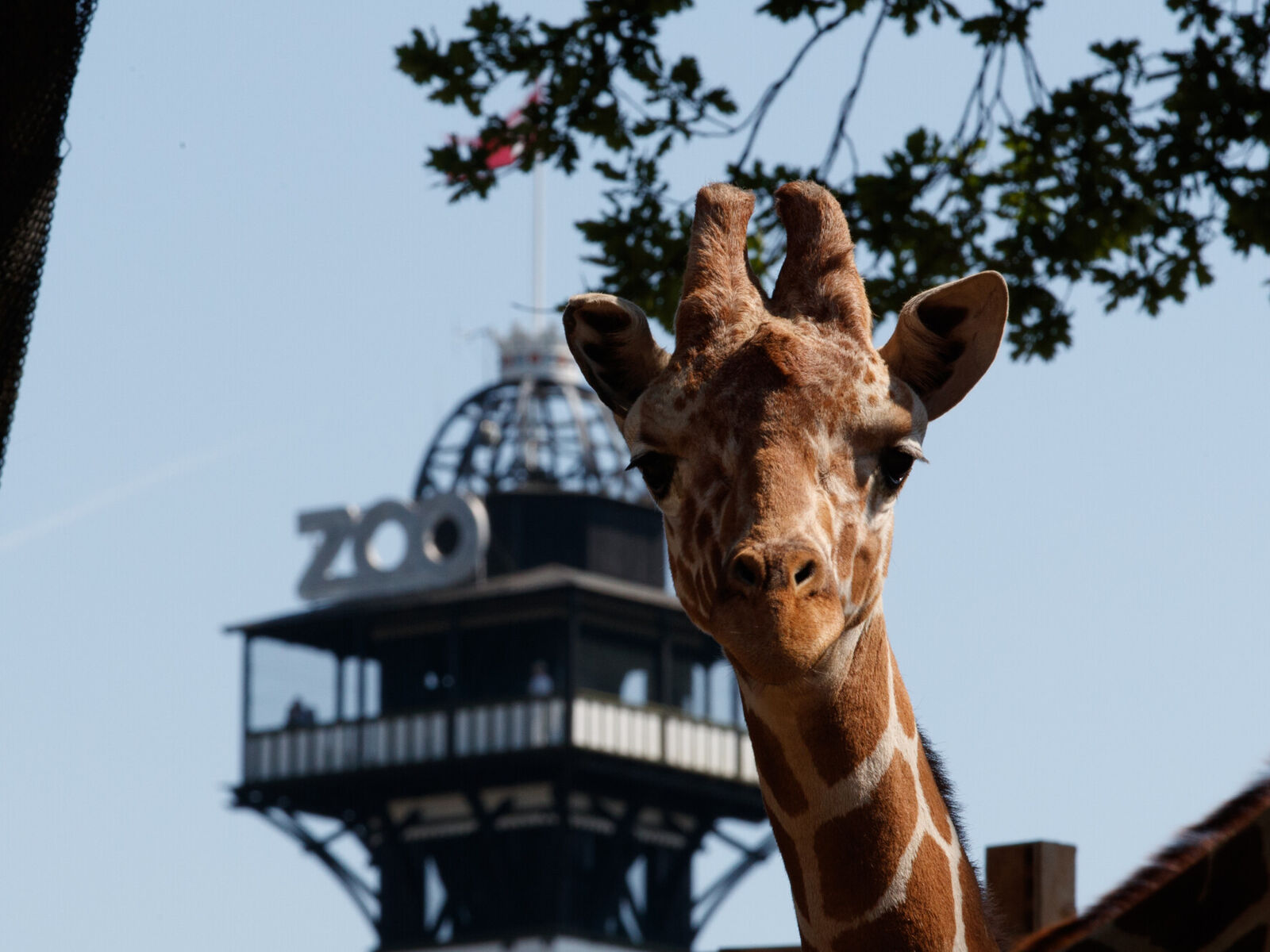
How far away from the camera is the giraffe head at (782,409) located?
3.48 metres

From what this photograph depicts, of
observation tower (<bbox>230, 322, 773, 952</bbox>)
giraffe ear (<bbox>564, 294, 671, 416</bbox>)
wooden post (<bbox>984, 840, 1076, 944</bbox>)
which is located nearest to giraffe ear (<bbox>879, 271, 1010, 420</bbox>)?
giraffe ear (<bbox>564, 294, 671, 416</bbox>)

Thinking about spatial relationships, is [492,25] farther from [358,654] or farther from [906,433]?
[358,654]

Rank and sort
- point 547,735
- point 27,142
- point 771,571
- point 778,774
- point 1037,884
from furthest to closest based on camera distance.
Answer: point 547,735, point 1037,884, point 27,142, point 778,774, point 771,571

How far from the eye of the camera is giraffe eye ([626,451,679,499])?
12.5ft

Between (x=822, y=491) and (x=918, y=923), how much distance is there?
74cm

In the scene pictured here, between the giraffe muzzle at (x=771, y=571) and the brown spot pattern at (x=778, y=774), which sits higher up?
the giraffe muzzle at (x=771, y=571)

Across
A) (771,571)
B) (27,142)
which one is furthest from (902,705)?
(27,142)

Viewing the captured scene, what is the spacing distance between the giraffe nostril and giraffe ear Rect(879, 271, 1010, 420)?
0.53 meters

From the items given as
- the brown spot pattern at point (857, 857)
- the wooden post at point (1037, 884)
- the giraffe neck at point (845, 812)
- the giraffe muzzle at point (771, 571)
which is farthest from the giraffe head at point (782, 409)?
the wooden post at point (1037, 884)

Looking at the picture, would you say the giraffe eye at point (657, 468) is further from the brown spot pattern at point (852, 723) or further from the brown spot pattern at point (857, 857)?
the brown spot pattern at point (857, 857)

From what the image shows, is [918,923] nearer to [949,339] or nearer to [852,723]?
[852,723]

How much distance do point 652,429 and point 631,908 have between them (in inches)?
2073

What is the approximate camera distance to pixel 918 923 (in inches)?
148

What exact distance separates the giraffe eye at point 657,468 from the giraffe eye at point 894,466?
1.13ft
